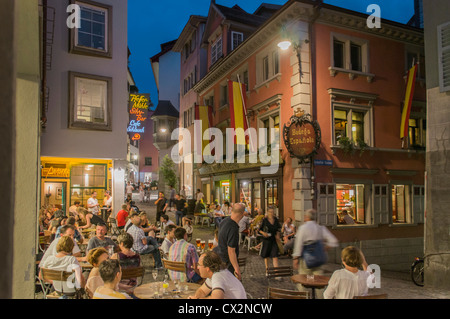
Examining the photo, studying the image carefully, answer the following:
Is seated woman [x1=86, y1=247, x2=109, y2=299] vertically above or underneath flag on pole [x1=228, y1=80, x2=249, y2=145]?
underneath

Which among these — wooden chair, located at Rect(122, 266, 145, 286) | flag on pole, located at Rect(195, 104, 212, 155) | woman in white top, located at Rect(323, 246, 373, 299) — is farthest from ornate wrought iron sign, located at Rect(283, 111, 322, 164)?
flag on pole, located at Rect(195, 104, 212, 155)

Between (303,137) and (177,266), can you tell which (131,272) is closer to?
(177,266)

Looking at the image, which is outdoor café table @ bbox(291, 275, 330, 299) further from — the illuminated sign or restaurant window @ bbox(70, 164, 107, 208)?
the illuminated sign

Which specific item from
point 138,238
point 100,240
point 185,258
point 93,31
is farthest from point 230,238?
point 93,31

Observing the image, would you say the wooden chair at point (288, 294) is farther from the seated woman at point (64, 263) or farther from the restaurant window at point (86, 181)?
the restaurant window at point (86, 181)

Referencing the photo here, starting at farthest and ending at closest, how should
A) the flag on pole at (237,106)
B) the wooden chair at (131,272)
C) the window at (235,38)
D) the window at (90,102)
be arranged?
the window at (235,38) → the flag on pole at (237,106) → the window at (90,102) → the wooden chair at (131,272)

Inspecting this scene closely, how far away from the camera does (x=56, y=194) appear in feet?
56.7

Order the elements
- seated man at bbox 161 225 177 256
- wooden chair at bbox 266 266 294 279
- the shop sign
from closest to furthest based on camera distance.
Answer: wooden chair at bbox 266 266 294 279, seated man at bbox 161 225 177 256, the shop sign

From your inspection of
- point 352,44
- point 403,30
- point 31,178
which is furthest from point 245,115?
point 31,178

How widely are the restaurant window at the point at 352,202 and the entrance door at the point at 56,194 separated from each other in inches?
524

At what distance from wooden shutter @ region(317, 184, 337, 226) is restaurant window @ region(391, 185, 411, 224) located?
3.83 metres

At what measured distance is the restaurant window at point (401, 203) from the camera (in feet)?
54.0

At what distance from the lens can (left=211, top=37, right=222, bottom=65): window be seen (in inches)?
928

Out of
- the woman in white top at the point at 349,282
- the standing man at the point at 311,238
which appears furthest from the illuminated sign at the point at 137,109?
the woman in white top at the point at 349,282
